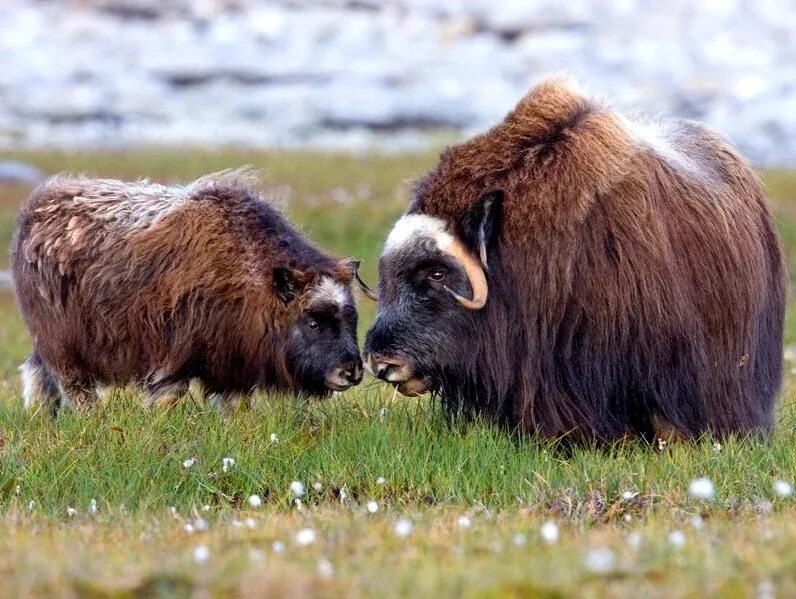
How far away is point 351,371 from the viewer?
18.3 feet

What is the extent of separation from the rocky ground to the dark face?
22.0 m

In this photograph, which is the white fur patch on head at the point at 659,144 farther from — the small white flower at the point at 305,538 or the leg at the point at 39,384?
the leg at the point at 39,384

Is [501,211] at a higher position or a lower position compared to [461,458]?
higher

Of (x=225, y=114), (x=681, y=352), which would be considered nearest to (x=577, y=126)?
(x=681, y=352)

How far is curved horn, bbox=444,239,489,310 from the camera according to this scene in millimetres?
4812

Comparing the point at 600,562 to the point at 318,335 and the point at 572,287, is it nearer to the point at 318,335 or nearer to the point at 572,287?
the point at 572,287

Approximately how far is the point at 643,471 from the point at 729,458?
0.33 metres

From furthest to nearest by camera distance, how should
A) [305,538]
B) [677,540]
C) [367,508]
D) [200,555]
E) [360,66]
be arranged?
[360,66] → [367,508] → [305,538] → [677,540] → [200,555]

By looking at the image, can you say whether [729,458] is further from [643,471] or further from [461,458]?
[461,458]

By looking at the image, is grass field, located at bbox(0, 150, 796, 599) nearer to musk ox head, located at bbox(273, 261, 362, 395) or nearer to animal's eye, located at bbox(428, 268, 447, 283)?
musk ox head, located at bbox(273, 261, 362, 395)

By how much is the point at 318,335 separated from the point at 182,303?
1.85 ft

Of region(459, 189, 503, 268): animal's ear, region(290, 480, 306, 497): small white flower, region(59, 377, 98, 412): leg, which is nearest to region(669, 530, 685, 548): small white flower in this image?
region(290, 480, 306, 497): small white flower

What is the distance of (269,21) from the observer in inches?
1650

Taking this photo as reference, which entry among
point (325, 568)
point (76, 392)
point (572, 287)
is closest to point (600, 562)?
point (325, 568)
